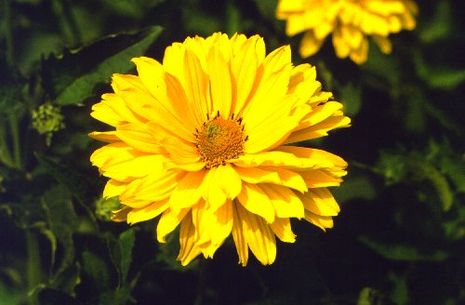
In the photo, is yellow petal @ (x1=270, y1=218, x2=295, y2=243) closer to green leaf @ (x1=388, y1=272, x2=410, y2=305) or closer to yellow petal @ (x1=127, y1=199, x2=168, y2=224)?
yellow petal @ (x1=127, y1=199, x2=168, y2=224)

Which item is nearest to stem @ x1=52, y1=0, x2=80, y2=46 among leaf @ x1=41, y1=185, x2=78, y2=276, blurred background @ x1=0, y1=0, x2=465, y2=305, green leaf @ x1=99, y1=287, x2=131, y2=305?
blurred background @ x1=0, y1=0, x2=465, y2=305

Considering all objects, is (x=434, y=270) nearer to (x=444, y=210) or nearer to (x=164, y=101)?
(x=444, y=210)

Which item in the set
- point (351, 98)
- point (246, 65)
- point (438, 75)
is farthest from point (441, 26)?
point (246, 65)

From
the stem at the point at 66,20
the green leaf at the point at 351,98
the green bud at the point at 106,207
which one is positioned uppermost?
the stem at the point at 66,20

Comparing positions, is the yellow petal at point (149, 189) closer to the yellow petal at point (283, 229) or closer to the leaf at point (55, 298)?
the yellow petal at point (283, 229)

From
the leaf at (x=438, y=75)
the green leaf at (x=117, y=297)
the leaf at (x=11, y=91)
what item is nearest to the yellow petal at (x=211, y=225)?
the green leaf at (x=117, y=297)
